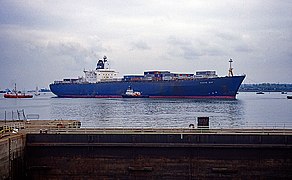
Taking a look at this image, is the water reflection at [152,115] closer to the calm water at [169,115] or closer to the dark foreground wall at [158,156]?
the calm water at [169,115]

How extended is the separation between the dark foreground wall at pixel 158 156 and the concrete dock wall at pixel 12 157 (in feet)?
2.25

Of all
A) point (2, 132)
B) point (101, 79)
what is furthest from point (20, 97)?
point (2, 132)

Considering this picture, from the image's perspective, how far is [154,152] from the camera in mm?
20078

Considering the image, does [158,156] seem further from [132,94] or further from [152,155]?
[132,94]

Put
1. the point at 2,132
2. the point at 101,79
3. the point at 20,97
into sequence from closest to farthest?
the point at 2,132 → the point at 101,79 → the point at 20,97

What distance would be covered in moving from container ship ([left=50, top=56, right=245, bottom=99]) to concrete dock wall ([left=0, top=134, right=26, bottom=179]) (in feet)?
311

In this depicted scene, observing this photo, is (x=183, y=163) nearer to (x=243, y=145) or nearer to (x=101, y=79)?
(x=243, y=145)

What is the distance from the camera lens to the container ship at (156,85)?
11219 centimetres

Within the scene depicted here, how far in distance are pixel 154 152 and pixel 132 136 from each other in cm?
166

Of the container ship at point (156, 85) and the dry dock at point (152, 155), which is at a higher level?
the container ship at point (156, 85)

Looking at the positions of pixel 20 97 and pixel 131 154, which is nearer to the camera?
pixel 131 154

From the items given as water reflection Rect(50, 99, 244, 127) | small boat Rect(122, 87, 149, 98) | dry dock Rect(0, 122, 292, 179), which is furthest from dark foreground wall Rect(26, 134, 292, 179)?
small boat Rect(122, 87, 149, 98)

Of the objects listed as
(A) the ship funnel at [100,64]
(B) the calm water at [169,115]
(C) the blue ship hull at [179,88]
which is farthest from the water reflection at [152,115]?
(A) the ship funnel at [100,64]

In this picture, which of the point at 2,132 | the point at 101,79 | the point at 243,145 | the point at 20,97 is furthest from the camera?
the point at 20,97
